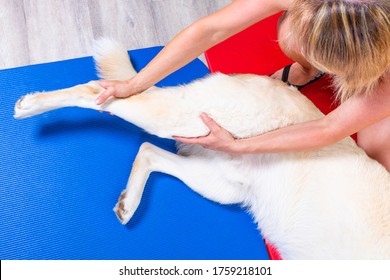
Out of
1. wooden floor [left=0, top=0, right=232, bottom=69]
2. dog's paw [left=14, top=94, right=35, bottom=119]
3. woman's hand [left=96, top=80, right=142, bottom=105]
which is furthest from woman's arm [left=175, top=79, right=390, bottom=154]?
wooden floor [left=0, top=0, right=232, bottom=69]

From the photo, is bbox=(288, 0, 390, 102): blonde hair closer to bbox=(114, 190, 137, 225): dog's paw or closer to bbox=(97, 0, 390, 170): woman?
bbox=(97, 0, 390, 170): woman

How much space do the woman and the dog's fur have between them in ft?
0.20

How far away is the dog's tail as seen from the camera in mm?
1807

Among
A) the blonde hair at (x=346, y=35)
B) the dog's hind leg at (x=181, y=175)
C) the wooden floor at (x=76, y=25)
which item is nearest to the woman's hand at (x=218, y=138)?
the dog's hind leg at (x=181, y=175)

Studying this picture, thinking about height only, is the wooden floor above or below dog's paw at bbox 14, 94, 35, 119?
above

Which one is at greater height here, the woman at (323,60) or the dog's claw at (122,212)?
the woman at (323,60)

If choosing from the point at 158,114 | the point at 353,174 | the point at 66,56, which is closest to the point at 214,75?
the point at 158,114

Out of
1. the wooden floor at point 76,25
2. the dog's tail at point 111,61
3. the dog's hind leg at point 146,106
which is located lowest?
the dog's hind leg at point 146,106

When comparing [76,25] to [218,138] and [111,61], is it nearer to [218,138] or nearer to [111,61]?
[111,61]

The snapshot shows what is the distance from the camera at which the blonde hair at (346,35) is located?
106cm

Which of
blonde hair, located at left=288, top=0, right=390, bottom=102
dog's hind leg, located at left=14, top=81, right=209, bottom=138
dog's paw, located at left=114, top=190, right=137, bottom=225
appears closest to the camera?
blonde hair, located at left=288, top=0, right=390, bottom=102

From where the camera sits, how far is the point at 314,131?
1482 mm

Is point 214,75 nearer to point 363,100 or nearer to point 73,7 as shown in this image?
point 363,100

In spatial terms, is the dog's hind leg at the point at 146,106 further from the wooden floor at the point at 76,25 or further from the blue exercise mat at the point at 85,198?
the wooden floor at the point at 76,25
